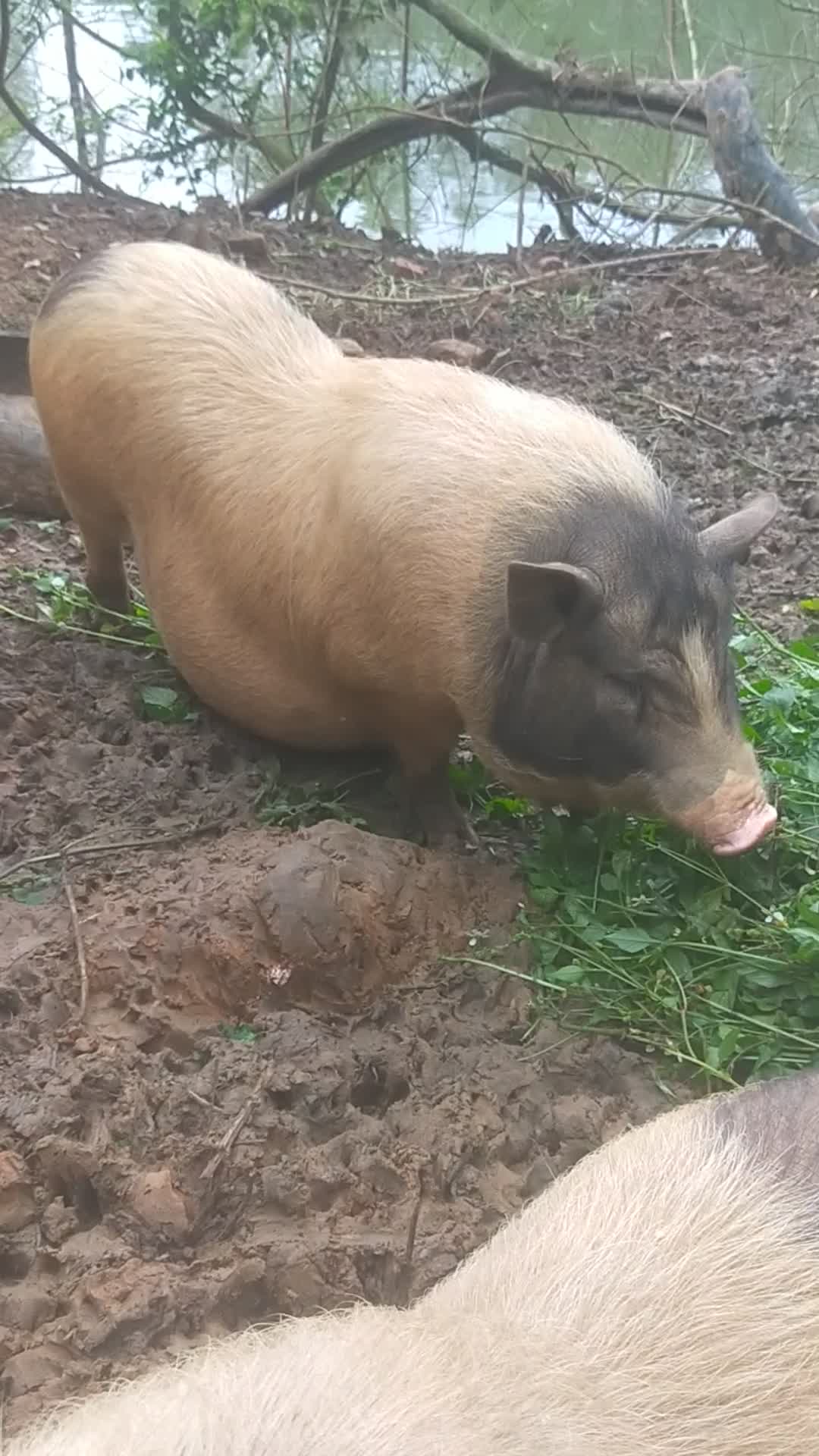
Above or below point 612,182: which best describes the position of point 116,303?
below

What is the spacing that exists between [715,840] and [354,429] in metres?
1.20

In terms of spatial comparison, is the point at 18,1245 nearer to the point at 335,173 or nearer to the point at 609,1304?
the point at 609,1304

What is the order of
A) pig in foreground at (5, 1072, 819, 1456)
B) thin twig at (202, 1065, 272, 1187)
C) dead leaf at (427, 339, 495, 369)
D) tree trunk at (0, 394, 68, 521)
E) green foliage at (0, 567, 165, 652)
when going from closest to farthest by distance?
pig in foreground at (5, 1072, 819, 1456) → thin twig at (202, 1065, 272, 1187) → green foliage at (0, 567, 165, 652) → tree trunk at (0, 394, 68, 521) → dead leaf at (427, 339, 495, 369)

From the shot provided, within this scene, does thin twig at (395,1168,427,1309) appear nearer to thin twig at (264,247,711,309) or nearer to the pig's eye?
the pig's eye

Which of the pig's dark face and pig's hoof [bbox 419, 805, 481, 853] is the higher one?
the pig's dark face

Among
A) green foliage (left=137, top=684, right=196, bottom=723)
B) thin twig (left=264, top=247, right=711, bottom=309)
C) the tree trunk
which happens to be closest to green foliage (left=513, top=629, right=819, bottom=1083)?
green foliage (left=137, top=684, right=196, bottom=723)

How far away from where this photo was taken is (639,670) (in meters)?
2.65

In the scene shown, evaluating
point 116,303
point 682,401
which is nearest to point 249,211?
point 682,401

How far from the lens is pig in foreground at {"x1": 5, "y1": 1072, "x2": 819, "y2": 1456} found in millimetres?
1197

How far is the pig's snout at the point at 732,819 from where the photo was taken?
265 cm

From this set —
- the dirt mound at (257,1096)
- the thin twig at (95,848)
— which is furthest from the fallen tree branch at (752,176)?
the thin twig at (95,848)

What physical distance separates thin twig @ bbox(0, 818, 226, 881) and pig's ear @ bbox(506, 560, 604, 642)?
91 cm

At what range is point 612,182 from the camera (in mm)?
7852

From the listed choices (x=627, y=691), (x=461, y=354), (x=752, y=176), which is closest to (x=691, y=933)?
(x=627, y=691)
